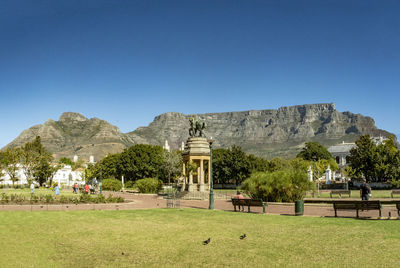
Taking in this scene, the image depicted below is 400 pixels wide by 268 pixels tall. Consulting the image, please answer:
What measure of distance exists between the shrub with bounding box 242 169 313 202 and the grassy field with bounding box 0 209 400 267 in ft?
26.3

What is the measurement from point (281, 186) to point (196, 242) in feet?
47.6

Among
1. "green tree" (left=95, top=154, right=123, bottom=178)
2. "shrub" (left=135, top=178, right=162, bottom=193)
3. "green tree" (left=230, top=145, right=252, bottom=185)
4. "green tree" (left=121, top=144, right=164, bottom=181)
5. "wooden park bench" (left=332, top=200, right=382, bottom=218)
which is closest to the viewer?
"wooden park bench" (left=332, top=200, right=382, bottom=218)

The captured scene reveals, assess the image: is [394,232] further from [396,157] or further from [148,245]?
[396,157]

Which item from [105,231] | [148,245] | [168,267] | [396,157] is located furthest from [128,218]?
[396,157]

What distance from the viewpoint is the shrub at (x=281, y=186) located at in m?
25.3

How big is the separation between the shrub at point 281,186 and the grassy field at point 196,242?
8031 mm

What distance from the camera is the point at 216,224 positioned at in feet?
52.1

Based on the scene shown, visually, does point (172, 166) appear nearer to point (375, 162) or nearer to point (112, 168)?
point (112, 168)

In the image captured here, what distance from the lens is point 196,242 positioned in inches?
480

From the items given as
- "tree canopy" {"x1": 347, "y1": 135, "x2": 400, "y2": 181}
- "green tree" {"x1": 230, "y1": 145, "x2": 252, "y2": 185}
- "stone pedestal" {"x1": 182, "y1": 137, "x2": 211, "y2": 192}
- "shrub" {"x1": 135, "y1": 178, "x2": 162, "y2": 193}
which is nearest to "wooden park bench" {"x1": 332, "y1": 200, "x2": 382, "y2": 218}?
"stone pedestal" {"x1": 182, "y1": 137, "x2": 211, "y2": 192}

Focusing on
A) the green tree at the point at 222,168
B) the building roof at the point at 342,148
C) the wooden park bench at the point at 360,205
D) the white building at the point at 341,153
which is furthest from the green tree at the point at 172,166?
the building roof at the point at 342,148

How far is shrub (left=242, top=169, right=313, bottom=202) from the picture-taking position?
2530 cm

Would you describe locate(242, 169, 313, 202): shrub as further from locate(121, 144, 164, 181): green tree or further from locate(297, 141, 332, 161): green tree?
locate(297, 141, 332, 161): green tree

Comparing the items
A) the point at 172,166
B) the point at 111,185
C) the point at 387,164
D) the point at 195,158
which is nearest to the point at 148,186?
the point at 195,158
